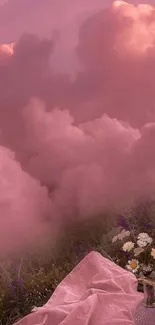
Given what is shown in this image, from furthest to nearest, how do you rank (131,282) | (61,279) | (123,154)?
1. (123,154)
2. (61,279)
3. (131,282)

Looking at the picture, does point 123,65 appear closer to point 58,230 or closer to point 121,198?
point 121,198

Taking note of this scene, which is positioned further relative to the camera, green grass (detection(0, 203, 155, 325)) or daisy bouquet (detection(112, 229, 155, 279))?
green grass (detection(0, 203, 155, 325))

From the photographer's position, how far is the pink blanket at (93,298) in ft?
6.98

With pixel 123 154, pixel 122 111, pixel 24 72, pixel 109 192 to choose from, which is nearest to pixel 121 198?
pixel 109 192

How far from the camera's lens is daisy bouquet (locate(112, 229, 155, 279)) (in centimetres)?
188

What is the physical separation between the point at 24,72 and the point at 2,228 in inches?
33.8

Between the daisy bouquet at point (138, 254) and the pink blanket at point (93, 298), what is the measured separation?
12 centimetres

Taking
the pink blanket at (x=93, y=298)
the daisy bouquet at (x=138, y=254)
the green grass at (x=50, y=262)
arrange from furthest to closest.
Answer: the green grass at (x=50, y=262) < the pink blanket at (x=93, y=298) < the daisy bouquet at (x=138, y=254)

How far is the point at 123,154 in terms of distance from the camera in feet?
9.95

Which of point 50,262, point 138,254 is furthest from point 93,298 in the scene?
point 50,262

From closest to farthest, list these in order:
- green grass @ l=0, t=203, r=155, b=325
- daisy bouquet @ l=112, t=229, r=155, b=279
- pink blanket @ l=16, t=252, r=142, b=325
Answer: daisy bouquet @ l=112, t=229, r=155, b=279 < pink blanket @ l=16, t=252, r=142, b=325 < green grass @ l=0, t=203, r=155, b=325

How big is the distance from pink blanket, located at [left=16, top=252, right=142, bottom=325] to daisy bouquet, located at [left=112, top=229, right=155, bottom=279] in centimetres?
12

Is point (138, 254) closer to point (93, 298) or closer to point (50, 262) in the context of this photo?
point (93, 298)

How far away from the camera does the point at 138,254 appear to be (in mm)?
2145
